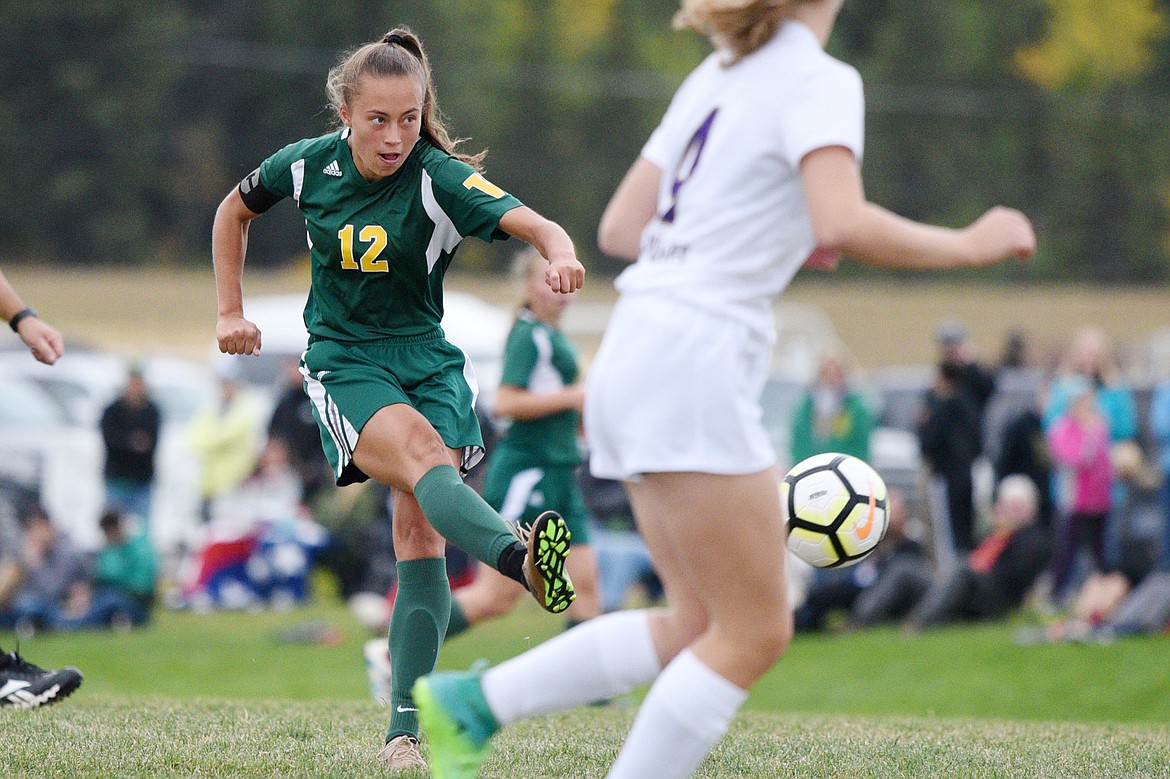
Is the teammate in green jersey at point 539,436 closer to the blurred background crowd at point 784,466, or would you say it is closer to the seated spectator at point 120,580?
the blurred background crowd at point 784,466

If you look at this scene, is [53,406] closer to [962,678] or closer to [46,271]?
[962,678]

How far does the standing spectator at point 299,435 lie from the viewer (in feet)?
45.8

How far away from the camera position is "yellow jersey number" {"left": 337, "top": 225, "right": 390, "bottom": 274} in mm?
4453

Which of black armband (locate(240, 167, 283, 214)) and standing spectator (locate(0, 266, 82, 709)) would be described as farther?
standing spectator (locate(0, 266, 82, 709))

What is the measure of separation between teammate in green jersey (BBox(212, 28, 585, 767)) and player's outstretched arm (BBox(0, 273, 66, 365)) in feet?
2.66

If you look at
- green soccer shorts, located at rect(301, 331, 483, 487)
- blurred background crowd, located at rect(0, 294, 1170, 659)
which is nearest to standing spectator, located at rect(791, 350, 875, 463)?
blurred background crowd, located at rect(0, 294, 1170, 659)

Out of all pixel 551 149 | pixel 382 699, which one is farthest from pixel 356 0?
pixel 382 699

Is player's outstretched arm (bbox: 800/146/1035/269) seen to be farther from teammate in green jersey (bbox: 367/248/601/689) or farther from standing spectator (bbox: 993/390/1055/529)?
standing spectator (bbox: 993/390/1055/529)

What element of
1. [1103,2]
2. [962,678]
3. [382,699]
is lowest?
[962,678]

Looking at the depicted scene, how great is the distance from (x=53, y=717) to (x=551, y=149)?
4698 centimetres

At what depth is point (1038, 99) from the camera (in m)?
53.2

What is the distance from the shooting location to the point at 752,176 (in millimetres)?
3188

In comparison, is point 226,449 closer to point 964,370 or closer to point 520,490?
point 964,370

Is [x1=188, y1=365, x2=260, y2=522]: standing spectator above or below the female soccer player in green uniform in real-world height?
below
